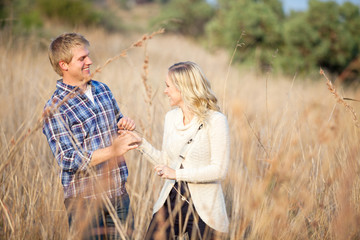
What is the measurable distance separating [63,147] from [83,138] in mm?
137

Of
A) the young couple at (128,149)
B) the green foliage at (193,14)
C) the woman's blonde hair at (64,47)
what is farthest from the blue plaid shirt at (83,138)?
the green foliage at (193,14)

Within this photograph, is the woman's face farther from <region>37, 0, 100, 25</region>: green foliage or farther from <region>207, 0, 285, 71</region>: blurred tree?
<region>37, 0, 100, 25</region>: green foliage

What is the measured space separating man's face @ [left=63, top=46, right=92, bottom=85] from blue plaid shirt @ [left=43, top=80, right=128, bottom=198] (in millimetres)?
56

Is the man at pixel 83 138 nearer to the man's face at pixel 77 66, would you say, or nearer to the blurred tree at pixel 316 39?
the man's face at pixel 77 66

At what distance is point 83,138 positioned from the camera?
1716 mm

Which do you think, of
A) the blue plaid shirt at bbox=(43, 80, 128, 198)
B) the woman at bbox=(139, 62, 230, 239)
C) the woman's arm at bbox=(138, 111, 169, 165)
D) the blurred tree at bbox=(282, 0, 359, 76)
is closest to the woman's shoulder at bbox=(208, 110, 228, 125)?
the woman at bbox=(139, 62, 230, 239)

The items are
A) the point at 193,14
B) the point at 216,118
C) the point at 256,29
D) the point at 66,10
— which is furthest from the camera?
the point at 193,14

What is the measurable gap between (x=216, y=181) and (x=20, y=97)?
3.18 m

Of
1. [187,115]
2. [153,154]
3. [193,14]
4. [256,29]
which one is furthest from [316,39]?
[193,14]

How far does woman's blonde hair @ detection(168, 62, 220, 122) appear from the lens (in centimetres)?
170

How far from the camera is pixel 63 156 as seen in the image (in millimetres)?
1570

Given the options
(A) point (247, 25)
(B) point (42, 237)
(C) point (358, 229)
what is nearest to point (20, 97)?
(B) point (42, 237)

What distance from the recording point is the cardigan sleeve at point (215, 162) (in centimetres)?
162

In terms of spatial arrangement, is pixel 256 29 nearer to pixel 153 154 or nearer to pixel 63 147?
pixel 153 154
